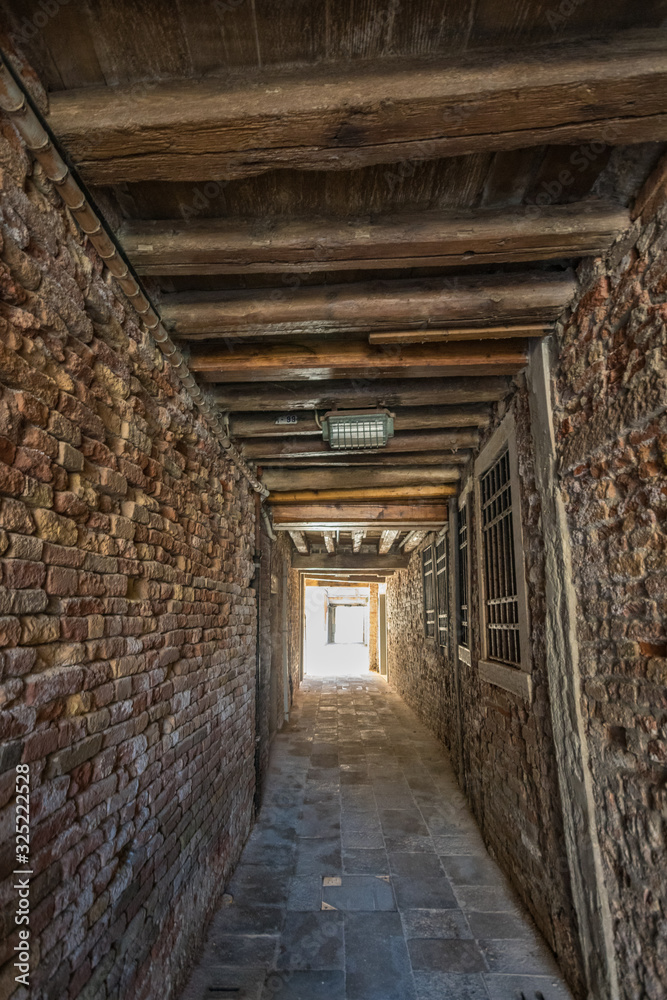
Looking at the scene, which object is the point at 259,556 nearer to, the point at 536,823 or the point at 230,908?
the point at 230,908

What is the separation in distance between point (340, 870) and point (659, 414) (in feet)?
12.3

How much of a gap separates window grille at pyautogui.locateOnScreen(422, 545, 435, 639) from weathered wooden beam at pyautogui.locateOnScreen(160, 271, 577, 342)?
5.73 meters

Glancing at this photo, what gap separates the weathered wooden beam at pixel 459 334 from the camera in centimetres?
271

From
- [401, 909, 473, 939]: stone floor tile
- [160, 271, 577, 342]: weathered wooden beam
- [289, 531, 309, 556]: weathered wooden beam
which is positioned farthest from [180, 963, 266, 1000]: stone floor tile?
[289, 531, 309, 556]: weathered wooden beam

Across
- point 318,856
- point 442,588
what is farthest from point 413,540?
point 318,856

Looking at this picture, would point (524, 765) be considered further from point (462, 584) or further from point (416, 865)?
point (462, 584)

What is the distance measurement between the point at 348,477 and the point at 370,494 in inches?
19.0

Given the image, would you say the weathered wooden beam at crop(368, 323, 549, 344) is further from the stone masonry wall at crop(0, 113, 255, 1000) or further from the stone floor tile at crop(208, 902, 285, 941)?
the stone floor tile at crop(208, 902, 285, 941)

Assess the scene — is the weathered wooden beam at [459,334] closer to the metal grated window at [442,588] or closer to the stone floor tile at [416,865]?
the stone floor tile at [416,865]

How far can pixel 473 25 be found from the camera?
1.51 m

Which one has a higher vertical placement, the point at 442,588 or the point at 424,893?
the point at 442,588

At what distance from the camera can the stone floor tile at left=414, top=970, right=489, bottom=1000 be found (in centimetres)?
259

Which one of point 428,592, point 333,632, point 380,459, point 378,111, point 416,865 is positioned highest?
point 378,111

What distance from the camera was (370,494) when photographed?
540 centimetres
